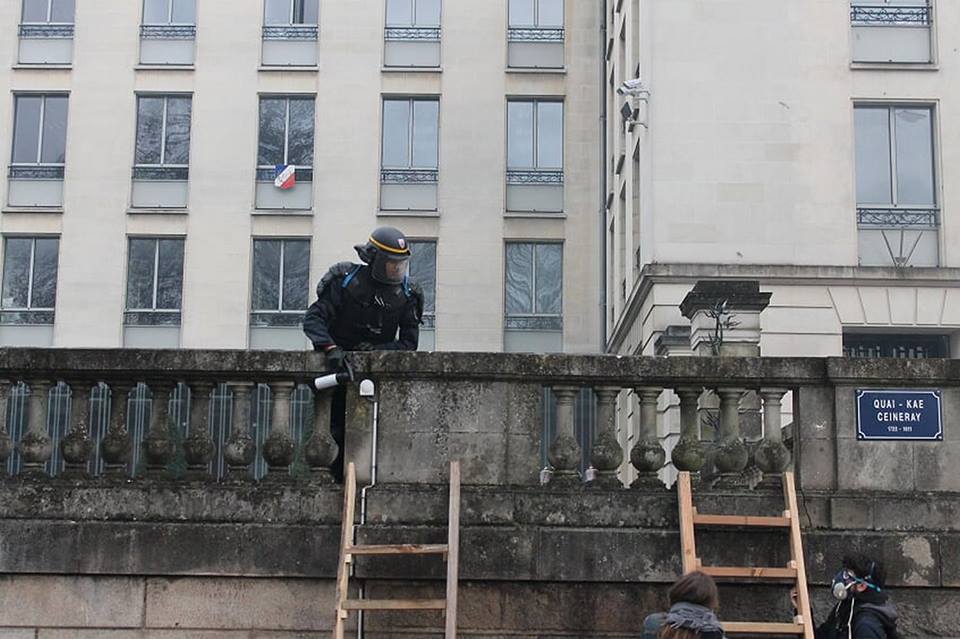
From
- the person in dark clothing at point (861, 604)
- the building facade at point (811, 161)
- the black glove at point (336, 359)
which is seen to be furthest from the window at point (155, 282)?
the person in dark clothing at point (861, 604)

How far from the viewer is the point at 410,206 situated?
34281 millimetres

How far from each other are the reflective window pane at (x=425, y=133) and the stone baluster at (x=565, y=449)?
26591 millimetres

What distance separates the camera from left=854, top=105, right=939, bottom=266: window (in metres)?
23.8

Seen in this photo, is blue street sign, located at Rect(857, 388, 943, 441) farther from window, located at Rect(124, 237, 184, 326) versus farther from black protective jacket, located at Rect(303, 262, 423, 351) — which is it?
window, located at Rect(124, 237, 184, 326)

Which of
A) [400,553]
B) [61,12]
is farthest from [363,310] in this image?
[61,12]

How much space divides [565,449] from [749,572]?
4.48ft

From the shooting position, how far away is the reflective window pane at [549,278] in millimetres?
34094

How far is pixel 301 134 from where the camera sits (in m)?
34.7

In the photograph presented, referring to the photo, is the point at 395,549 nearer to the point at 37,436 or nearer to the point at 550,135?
the point at 37,436

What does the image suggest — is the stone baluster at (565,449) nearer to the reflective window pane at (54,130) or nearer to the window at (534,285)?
the window at (534,285)

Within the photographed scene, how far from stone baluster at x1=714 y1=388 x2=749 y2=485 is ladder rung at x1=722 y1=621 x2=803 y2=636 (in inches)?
42.1

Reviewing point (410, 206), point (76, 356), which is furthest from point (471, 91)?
point (76, 356)

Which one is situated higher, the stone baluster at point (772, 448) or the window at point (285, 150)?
the window at point (285, 150)

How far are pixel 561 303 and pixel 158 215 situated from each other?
11.1 m
